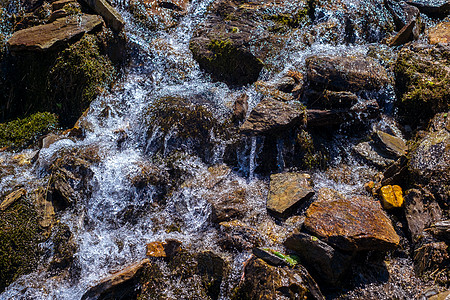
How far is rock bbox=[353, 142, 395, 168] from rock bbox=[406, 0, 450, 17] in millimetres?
4272

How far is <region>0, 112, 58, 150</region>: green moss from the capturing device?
252 inches

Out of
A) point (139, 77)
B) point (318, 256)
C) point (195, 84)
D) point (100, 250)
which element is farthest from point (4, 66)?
point (318, 256)

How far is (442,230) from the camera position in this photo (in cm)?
396

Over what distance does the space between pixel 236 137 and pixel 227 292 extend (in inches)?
105

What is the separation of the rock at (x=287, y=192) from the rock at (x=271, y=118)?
0.79 metres

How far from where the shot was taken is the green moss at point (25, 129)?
21.0ft

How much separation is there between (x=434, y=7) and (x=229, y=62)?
4.94 meters

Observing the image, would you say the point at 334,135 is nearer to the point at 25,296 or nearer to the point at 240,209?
the point at 240,209

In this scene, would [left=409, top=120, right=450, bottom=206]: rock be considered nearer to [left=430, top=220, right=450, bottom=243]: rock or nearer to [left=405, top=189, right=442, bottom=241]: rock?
[left=405, top=189, right=442, bottom=241]: rock

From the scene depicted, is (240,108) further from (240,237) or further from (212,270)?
(212,270)

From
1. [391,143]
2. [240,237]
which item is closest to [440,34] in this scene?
[391,143]

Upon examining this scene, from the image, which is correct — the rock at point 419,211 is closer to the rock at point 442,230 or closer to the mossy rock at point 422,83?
the rock at point 442,230

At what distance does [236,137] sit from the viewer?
5879 millimetres

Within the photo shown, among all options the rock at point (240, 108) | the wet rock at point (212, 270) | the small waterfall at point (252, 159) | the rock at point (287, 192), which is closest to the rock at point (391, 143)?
the rock at point (287, 192)
